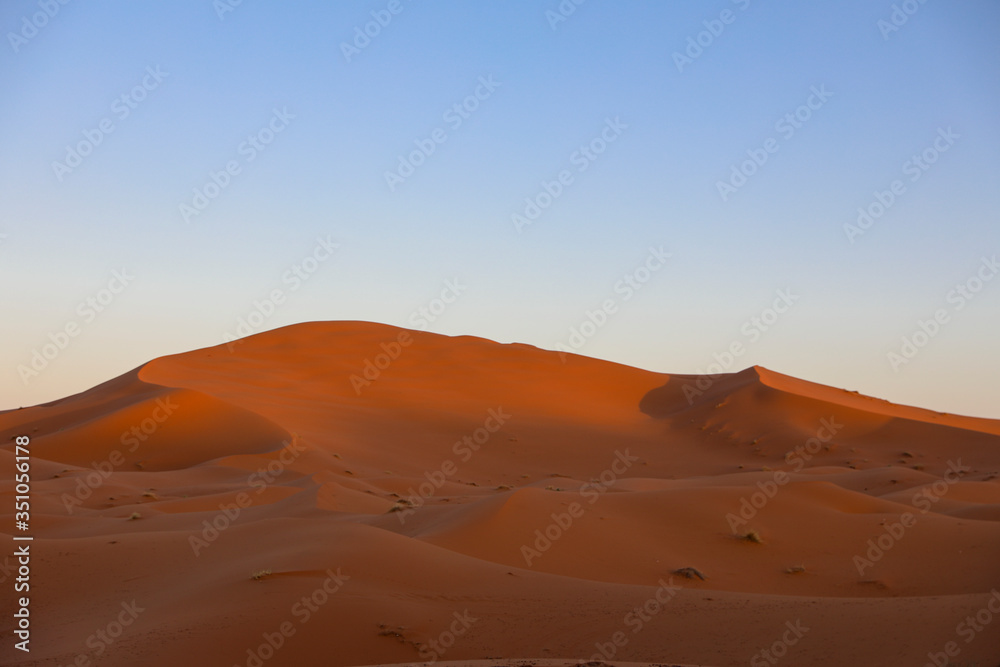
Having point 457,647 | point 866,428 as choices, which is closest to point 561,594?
point 457,647

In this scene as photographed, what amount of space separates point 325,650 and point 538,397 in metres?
29.2

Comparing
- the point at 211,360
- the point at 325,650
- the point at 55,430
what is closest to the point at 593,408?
the point at 211,360

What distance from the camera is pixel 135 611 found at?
29.3 feet

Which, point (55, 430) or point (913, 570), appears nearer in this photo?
point (913, 570)

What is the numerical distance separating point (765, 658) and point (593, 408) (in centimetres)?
2924

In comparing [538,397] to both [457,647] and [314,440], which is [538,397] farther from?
[457,647]

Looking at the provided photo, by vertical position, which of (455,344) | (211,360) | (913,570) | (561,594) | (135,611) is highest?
(455,344)

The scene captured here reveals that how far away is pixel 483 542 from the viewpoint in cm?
1150

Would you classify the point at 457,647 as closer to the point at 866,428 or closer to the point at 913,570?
the point at 913,570

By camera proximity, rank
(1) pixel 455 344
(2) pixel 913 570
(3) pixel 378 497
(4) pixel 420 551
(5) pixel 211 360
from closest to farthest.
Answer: (4) pixel 420 551, (2) pixel 913 570, (3) pixel 378 497, (5) pixel 211 360, (1) pixel 455 344

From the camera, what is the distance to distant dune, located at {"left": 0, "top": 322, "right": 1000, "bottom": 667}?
7.62m

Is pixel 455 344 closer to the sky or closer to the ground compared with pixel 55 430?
closer to the sky

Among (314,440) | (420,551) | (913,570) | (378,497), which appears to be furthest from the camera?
(314,440)

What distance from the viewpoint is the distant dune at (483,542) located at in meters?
7.62
